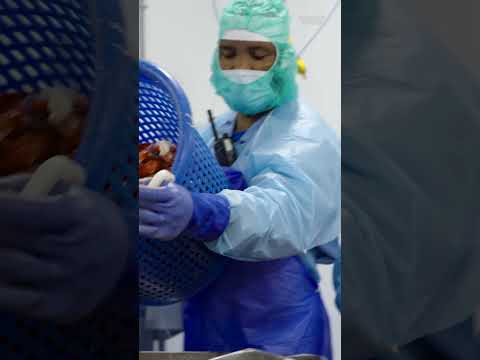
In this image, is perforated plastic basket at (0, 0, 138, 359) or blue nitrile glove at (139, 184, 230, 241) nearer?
perforated plastic basket at (0, 0, 138, 359)

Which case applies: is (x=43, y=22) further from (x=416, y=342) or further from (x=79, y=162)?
(x=416, y=342)

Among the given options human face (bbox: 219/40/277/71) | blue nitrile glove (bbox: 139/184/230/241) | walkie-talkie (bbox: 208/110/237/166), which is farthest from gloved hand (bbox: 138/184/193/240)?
human face (bbox: 219/40/277/71)

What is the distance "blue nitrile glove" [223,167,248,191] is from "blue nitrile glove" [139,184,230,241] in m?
0.13

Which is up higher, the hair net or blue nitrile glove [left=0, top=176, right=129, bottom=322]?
blue nitrile glove [left=0, top=176, right=129, bottom=322]

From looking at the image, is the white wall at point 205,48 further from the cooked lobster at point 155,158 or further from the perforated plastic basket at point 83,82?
the perforated plastic basket at point 83,82

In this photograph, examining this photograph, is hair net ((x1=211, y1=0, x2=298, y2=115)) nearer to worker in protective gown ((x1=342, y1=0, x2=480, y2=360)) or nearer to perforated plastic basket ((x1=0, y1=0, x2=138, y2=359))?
worker in protective gown ((x1=342, y1=0, x2=480, y2=360))

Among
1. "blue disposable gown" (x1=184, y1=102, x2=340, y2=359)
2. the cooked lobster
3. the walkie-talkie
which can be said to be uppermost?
the cooked lobster

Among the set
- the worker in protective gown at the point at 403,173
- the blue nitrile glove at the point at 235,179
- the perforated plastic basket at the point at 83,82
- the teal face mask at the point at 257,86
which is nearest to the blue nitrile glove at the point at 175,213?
the blue nitrile glove at the point at 235,179

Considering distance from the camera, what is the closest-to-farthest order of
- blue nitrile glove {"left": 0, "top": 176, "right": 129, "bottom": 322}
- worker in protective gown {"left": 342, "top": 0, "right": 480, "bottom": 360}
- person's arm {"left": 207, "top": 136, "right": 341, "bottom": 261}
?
blue nitrile glove {"left": 0, "top": 176, "right": 129, "bottom": 322}, worker in protective gown {"left": 342, "top": 0, "right": 480, "bottom": 360}, person's arm {"left": 207, "top": 136, "right": 341, "bottom": 261}

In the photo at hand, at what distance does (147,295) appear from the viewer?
1168mm

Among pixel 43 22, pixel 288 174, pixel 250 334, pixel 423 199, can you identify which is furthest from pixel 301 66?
pixel 43 22

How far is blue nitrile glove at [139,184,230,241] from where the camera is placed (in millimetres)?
1069

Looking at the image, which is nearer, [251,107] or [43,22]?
[43,22]

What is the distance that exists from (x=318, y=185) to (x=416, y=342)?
1.86ft
